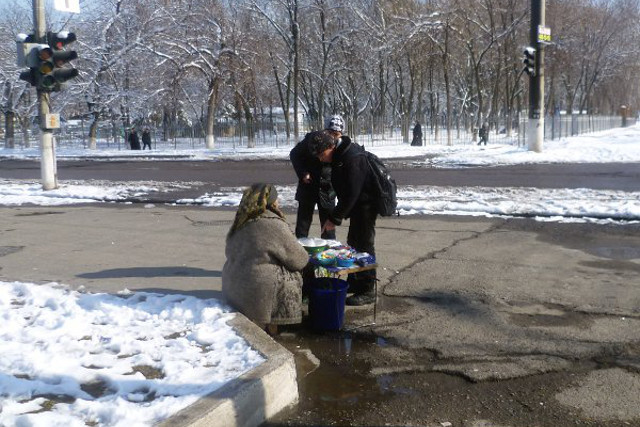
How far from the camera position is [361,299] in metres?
6.64

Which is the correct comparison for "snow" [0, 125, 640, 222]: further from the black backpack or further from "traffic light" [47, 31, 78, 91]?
the black backpack

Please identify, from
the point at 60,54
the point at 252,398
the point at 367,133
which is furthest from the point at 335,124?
the point at 367,133

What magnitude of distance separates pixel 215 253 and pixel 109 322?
11.2 feet

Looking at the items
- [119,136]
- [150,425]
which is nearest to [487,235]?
[150,425]

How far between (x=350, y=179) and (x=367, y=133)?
1485 inches

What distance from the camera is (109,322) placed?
223 inches

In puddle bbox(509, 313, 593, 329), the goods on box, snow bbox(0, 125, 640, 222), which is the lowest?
puddle bbox(509, 313, 593, 329)

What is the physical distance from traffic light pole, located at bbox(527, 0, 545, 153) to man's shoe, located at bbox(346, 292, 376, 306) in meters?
20.0

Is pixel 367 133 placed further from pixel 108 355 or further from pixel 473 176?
pixel 108 355

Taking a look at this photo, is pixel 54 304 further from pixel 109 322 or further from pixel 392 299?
pixel 392 299

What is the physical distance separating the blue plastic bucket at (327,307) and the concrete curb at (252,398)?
1.00m

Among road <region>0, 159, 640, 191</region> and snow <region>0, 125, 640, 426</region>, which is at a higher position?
road <region>0, 159, 640, 191</region>

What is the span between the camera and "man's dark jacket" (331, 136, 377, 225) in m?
6.42

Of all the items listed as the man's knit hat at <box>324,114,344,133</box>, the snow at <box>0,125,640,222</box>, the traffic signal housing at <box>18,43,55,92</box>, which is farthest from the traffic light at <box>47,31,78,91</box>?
the man's knit hat at <box>324,114,344,133</box>
